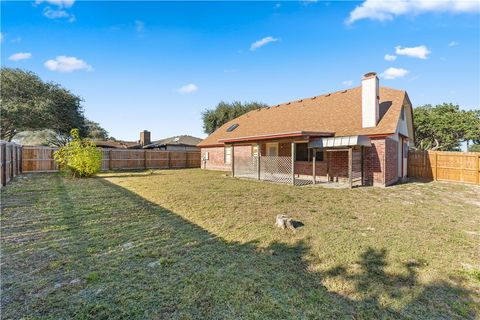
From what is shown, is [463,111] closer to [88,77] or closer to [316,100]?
[316,100]

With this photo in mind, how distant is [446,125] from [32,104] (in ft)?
141

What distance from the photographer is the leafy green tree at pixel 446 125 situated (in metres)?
25.6

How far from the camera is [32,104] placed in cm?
2180

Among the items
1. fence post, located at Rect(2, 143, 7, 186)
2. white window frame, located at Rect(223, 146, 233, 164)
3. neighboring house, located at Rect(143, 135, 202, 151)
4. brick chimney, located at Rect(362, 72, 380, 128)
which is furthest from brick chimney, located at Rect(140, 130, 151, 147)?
brick chimney, located at Rect(362, 72, 380, 128)

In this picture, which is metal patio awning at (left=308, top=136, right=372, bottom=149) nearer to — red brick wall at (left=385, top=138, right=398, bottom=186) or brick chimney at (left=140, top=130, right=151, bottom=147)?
red brick wall at (left=385, top=138, right=398, bottom=186)

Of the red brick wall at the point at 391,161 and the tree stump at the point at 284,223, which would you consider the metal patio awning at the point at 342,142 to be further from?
the tree stump at the point at 284,223

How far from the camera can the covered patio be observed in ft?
31.9

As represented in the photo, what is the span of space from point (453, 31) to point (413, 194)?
7.57 metres

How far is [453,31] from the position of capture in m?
9.90

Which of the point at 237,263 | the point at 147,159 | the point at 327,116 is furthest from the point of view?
the point at 147,159

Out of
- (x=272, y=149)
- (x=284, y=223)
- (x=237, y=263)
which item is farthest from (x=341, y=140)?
(x=237, y=263)

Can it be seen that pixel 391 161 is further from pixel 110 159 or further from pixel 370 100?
pixel 110 159

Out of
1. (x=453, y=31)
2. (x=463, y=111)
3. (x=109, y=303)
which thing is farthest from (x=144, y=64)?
(x=463, y=111)

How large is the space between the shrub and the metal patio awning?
11.7 metres
